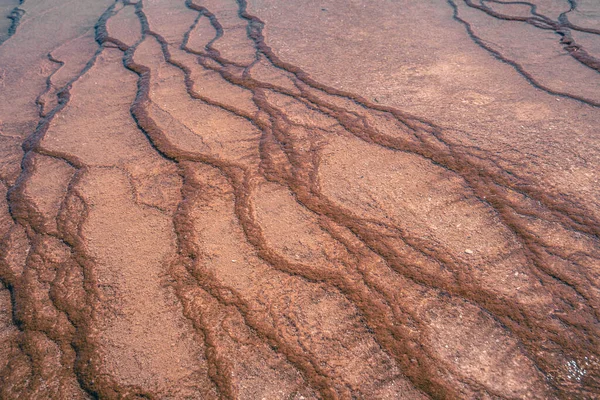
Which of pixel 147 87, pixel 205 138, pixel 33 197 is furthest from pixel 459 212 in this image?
pixel 147 87

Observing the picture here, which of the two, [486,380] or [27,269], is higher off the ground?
[486,380]


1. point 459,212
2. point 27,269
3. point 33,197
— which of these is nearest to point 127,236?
point 27,269

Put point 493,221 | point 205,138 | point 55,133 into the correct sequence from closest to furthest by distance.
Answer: point 493,221 < point 205,138 < point 55,133

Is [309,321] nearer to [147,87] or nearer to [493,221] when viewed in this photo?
[493,221]

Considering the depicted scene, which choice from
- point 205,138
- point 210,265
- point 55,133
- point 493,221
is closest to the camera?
point 210,265

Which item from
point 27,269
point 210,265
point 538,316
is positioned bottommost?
point 27,269

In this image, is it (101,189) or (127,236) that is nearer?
(127,236)
